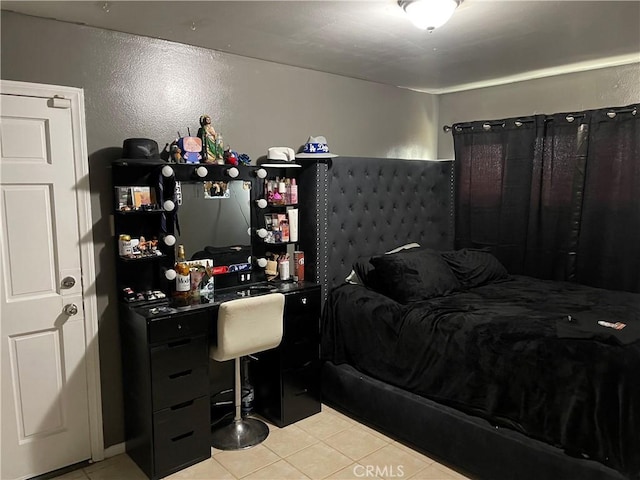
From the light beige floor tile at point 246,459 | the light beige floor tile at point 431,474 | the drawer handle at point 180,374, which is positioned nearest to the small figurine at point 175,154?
the drawer handle at point 180,374

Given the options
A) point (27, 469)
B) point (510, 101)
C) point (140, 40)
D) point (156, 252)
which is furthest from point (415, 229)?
point (27, 469)

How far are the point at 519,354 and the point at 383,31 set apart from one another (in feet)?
6.18

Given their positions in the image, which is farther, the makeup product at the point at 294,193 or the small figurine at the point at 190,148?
the makeup product at the point at 294,193

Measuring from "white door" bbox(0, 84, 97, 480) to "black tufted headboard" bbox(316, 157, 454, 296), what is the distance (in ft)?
5.36

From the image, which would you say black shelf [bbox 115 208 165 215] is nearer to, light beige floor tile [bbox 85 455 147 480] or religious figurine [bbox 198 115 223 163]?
religious figurine [bbox 198 115 223 163]

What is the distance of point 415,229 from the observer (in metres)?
4.29

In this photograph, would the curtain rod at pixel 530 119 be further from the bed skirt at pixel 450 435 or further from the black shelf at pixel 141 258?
the black shelf at pixel 141 258

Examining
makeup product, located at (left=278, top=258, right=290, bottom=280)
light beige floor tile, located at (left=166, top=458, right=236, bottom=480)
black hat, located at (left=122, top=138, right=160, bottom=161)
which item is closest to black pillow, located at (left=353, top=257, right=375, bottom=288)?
makeup product, located at (left=278, top=258, right=290, bottom=280)

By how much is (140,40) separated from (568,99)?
318 centimetres

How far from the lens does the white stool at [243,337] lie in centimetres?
270

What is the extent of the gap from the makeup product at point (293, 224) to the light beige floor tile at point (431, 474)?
170cm

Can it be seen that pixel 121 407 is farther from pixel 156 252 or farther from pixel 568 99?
pixel 568 99

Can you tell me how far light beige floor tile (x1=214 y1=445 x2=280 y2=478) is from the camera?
8.80 feet

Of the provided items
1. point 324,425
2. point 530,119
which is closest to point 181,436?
point 324,425
